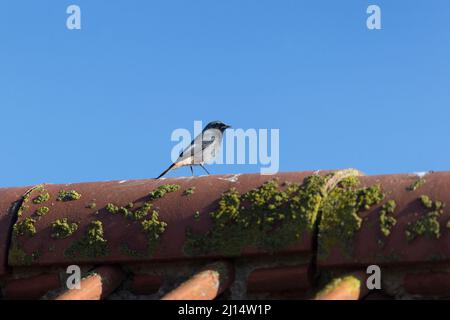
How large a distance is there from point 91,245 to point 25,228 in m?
0.37

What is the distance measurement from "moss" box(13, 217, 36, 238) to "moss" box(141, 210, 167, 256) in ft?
1.79

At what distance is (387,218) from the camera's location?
314 centimetres

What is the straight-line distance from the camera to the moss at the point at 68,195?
392 cm

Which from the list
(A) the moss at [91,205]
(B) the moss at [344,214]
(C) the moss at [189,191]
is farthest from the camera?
(A) the moss at [91,205]

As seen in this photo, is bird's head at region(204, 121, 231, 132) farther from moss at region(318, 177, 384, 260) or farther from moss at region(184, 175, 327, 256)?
moss at region(318, 177, 384, 260)

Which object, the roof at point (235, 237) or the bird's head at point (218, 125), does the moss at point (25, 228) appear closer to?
the roof at point (235, 237)

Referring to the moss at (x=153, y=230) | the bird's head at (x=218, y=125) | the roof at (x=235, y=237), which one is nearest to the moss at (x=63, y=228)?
the roof at (x=235, y=237)

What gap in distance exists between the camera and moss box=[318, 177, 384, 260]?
3154mm

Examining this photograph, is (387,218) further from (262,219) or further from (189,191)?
(189,191)

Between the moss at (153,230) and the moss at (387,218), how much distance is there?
0.91 m

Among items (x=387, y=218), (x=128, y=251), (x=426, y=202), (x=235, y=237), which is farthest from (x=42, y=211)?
(x=426, y=202)

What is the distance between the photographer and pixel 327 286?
308 centimetres
